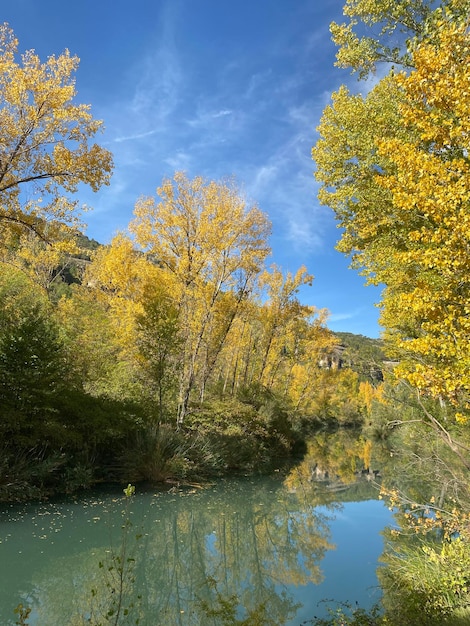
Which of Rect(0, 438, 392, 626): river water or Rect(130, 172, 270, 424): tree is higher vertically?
Rect(130, 172, 270, 424): tree

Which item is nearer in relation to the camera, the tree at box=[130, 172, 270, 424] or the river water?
the river water

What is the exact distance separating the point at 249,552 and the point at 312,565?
110cm

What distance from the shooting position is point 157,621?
4273 millimetres

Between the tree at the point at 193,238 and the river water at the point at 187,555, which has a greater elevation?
the tree at the point at 193,238

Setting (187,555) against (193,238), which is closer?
(187,555)

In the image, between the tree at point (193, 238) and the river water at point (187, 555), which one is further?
the tree at point (193, 238)

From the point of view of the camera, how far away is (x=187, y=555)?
21.3 ft

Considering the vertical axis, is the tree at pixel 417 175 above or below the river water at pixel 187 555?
above

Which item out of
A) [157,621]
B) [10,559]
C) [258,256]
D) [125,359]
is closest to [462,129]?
[157,621]

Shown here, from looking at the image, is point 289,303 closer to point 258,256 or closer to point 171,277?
point 258,256

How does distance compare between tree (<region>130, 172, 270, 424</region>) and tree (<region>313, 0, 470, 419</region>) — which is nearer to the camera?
tree (<region>313, 0, 470, 419</region>)

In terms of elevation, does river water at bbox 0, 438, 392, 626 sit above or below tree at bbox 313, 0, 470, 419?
below

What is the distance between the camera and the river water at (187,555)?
15.1 ft

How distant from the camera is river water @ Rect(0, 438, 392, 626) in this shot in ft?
15.1
